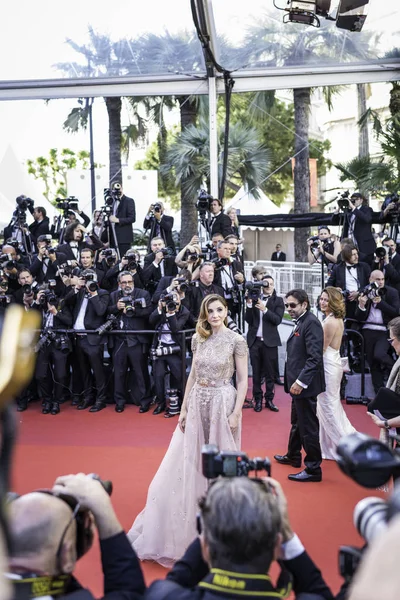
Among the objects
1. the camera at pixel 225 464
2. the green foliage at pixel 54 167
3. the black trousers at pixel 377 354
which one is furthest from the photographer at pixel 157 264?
the green foliage at pixel 54 167

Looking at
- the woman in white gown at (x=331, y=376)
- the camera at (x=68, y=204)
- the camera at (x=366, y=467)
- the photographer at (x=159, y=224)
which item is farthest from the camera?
the camera at (x=68, y=204)

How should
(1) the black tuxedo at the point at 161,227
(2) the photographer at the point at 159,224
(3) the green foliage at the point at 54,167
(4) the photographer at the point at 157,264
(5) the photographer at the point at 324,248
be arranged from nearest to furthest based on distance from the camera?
(4) the photographer at the point at 157,264, (5) the photographer at the point at 324,248, (2) the photographer at the point at 159,224, (1) the black tuxedo at the point at 161,227, (3) the green foliage at the point at 54,167

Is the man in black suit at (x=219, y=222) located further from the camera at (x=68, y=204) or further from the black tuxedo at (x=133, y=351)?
the camera at (x=68, y=204)

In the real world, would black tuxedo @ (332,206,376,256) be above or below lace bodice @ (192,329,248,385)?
above

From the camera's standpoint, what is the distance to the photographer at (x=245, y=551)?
5.98ft

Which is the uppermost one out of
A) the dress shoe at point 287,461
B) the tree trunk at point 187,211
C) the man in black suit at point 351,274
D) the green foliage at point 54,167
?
the green foliage at point 54,167

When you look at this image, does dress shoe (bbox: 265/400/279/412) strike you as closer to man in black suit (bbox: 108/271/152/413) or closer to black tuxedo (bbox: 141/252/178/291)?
man in black suit (bbox: 108/271/152/413)

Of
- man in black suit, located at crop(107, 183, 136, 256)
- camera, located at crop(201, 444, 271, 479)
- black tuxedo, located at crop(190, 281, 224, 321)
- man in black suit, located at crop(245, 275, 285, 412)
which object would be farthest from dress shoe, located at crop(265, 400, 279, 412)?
A: camera, located at crop(201, 444, 271, 479)

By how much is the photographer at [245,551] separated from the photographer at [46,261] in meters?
7.49

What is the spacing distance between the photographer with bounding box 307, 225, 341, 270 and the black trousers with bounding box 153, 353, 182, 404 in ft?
8.80

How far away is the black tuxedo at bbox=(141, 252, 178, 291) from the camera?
907 cm

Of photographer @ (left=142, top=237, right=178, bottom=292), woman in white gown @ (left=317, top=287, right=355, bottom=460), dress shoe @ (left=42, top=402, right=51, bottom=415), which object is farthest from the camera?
photographer @ (left=142, top=237, right=178, bottom=292)

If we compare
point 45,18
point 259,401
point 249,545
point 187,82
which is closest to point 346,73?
point 187,82

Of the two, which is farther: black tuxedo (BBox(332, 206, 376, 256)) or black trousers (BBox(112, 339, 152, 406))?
black tuxedo (BBox(332, 206, 376, 256))
